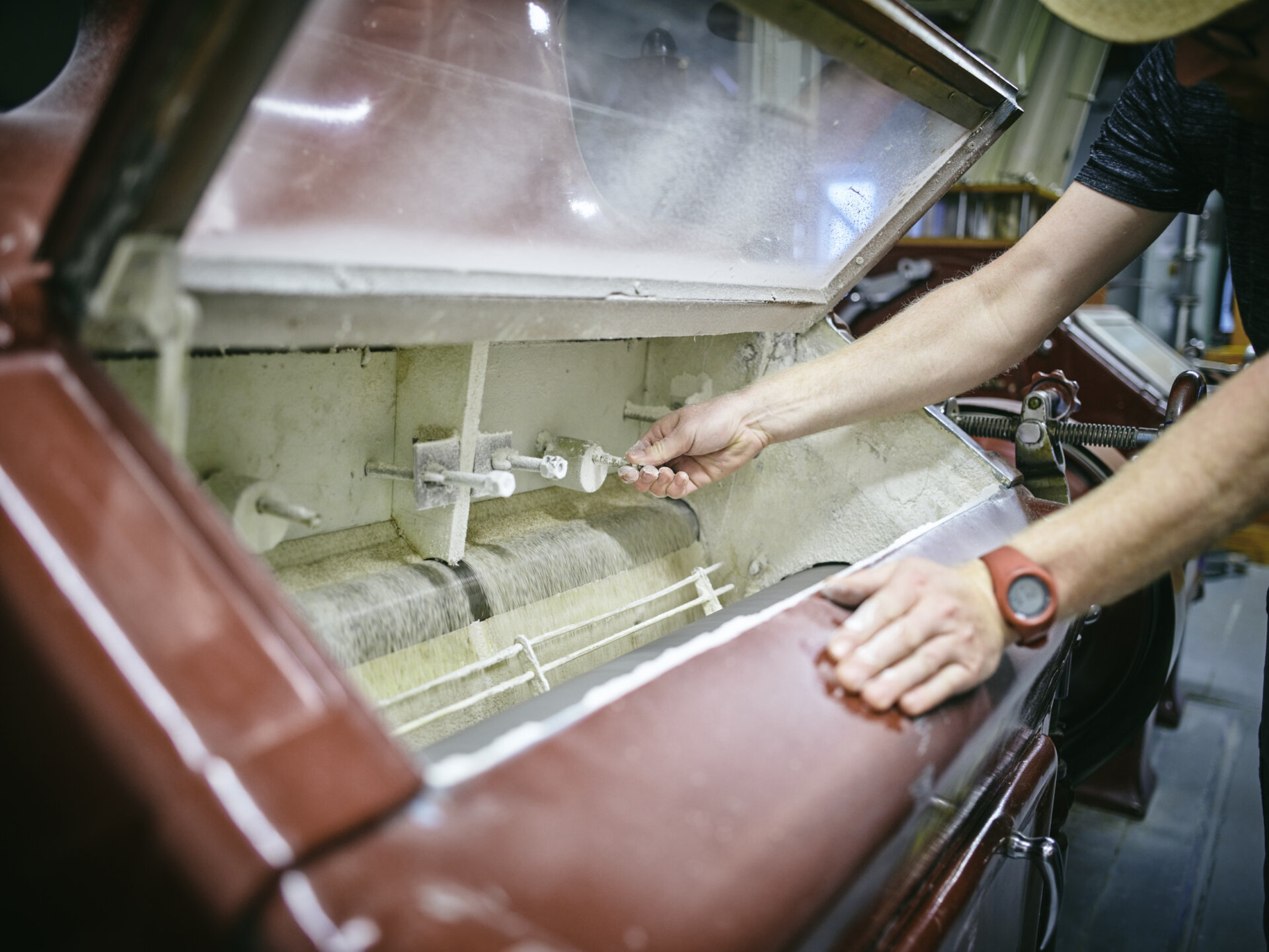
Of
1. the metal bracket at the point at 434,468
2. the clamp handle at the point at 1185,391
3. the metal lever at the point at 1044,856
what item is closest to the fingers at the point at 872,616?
the metal lever at the point at 1044,856

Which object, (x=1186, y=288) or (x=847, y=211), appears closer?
(x=847, y=211)

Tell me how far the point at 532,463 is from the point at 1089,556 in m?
0.79

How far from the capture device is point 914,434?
156 cm

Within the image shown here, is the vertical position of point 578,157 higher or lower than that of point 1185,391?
higher

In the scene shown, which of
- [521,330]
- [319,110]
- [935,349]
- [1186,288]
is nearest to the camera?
[319,110]

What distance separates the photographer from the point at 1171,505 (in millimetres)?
895

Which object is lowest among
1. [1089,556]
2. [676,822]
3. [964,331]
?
[676,822]

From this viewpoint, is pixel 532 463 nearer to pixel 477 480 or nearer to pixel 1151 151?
pixel 477 480

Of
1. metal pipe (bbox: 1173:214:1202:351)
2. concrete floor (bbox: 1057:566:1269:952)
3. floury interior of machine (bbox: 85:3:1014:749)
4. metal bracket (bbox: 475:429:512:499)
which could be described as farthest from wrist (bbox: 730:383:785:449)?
metal pipe (bbox: 1173:214:1202:351)

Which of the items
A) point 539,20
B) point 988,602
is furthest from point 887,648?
point 539,20

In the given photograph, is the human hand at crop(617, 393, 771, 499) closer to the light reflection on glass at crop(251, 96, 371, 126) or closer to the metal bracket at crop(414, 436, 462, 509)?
the metal bracket at crop(414, 436, 462, 509)

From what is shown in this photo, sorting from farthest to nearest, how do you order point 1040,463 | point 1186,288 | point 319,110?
1. point 1186,288
2. point 1040,463
3. point 319,110

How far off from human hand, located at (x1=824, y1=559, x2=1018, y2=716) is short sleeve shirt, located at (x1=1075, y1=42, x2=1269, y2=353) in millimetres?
744

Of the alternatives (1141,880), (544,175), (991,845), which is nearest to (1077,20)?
(544,175)
